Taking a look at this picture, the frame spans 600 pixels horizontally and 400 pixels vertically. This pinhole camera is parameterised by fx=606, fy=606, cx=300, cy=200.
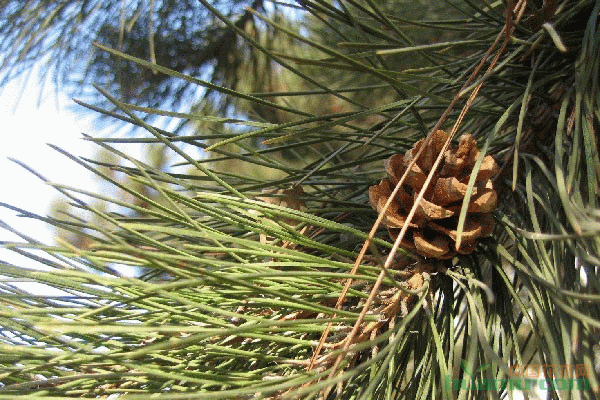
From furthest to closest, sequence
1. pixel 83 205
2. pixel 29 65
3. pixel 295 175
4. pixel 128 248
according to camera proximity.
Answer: pixel 29 65 → pixel 295 175 → pixel 83 205 → pixel 128 248

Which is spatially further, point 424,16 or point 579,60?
point 424,16

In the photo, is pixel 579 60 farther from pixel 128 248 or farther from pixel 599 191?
pixel 128 248

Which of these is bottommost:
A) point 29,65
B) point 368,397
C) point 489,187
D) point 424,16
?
point 368,397

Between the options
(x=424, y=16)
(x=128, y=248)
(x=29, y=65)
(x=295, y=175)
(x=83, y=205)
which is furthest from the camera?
(x=424, y=16)

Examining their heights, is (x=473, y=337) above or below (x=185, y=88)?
below

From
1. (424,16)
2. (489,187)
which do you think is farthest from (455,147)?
(424,16)

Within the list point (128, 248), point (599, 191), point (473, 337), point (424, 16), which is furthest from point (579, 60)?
point (424, 16)
